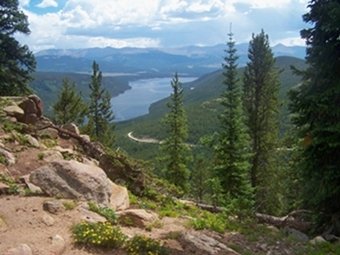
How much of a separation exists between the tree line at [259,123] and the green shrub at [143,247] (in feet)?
17.4

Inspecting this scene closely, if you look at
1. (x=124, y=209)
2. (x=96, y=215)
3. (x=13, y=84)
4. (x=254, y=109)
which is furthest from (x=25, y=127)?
(x=254, y=109)

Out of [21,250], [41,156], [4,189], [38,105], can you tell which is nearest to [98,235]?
[21,250]

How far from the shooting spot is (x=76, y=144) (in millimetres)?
17156

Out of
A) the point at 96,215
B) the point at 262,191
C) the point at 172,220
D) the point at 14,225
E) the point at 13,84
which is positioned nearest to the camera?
the point at 14,225

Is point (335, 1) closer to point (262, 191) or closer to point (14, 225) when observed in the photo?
point (14, 225)

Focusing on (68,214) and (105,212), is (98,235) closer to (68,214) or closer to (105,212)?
(68,214)

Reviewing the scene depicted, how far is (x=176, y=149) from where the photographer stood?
33.2 metres

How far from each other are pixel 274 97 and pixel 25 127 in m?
18.7

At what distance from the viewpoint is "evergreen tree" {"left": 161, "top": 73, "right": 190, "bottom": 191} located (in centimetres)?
3278

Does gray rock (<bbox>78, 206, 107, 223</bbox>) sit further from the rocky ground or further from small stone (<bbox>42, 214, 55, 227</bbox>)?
small stone (<bbox>42, 214, 55, 227</bbox>)

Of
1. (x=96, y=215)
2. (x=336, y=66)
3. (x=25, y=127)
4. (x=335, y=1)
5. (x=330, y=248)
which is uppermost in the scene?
(x=335, y=1)

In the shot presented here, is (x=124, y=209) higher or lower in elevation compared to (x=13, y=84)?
lower

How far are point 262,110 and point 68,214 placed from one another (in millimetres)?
22457

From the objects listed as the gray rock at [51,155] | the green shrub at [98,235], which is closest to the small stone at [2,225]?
the green shrub at [98,235]
